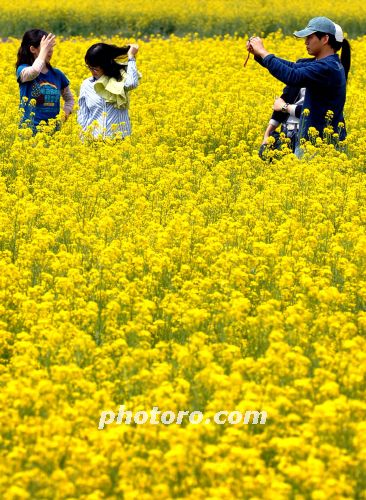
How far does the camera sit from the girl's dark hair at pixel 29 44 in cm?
1038

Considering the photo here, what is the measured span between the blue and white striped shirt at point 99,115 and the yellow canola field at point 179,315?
0.24 m

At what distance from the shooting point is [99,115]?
10867mm

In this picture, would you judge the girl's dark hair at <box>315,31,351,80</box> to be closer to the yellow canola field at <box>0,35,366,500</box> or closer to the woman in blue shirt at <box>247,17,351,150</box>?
the woman in blue shirt at <box>247,17,351,150</box>

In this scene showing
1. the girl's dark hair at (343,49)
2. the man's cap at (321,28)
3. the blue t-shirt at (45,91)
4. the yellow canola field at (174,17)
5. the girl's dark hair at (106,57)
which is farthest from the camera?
the yellow canola field at (174,17)

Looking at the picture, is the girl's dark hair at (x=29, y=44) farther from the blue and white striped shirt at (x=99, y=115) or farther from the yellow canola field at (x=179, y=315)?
the yellow canola field at (x=179, y=315)

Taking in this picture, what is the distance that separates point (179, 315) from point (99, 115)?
4779mm

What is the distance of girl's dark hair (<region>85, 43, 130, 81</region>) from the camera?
10.1m

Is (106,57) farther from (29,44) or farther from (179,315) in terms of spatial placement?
(179,315)

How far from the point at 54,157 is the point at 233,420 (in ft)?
17.9

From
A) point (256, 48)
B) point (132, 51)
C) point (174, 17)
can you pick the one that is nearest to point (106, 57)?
point (132, 51)

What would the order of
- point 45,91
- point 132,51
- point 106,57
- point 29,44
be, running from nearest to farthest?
point 106,57, point 132,51, point 29,44, point 45,91

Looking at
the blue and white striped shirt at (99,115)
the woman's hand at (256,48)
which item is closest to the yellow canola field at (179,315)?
the blue and white striped shirt at (99,115)

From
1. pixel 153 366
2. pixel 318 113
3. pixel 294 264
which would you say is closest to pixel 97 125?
pixel 318 113

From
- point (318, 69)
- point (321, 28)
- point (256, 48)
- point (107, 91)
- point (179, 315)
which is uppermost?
point (107, 91)
